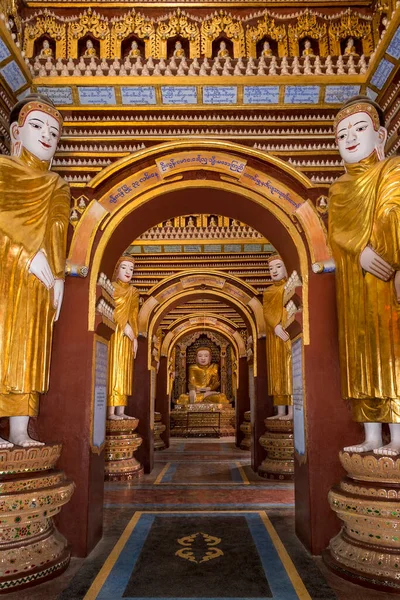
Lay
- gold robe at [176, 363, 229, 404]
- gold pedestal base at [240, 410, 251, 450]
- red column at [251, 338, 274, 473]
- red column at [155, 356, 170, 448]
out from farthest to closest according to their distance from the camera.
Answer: gold robe at [176, 363, 229, 404] < red column at [155, 356, 170, 448] < gold pedestal base at [240, 410, 251, 450] < red column at [251, 338, 274, 473]

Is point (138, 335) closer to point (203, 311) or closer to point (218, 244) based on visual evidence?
point (218, 244)

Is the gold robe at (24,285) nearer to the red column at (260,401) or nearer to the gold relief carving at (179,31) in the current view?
the gold relief carving at (179,31)

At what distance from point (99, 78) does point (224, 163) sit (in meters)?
1.25

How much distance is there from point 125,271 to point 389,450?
4.46 meters

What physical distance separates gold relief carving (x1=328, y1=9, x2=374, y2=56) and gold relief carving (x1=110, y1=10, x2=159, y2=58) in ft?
4.87

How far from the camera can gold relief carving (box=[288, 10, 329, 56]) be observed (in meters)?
3.84

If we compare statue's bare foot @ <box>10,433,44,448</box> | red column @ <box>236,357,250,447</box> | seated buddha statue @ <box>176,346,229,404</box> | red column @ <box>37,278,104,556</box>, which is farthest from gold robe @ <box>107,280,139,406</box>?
seated buddha statue @ <box>176,346,229,404</box>

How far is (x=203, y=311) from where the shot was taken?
451 inches

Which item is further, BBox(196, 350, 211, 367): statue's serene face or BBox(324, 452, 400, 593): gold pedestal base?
BBox(196, 350, 211, 367): statue's serene face

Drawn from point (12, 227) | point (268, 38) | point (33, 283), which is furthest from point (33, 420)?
point (268, 38)

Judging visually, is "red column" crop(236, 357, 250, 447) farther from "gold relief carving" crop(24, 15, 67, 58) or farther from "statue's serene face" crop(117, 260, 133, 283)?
"gold relief carving" crop(24, 15, 67, 58)

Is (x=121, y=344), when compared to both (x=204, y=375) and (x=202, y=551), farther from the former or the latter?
(x=204, y=375)

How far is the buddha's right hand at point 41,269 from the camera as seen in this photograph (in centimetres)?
318

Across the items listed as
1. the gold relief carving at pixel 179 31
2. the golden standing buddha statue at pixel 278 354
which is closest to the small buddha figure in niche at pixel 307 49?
the gold relief carving at pixel 179 31
